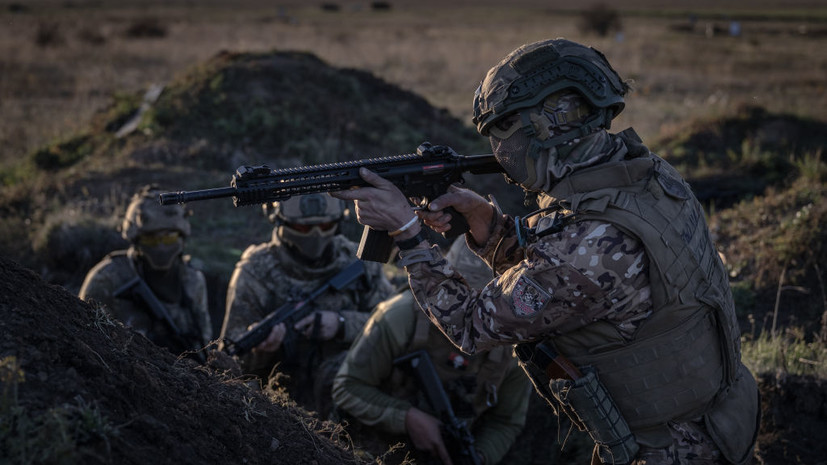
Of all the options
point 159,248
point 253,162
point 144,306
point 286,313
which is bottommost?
point 253,162

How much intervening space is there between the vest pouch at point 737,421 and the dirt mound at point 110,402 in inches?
59.7

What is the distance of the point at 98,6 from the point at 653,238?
2691 inches

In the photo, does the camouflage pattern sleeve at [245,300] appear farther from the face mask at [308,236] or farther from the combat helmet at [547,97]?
the combat helmet at [547,97]

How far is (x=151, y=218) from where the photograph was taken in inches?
219

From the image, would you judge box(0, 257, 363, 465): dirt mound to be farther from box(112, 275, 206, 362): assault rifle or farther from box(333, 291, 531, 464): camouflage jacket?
box(112, 275, 206, 362): assault rifle

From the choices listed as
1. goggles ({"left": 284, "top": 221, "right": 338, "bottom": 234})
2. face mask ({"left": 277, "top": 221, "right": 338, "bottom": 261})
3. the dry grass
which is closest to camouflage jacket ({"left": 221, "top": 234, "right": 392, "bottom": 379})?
face mask ({"left": 277, "top": 221, "right": 338, "bottom": 261})

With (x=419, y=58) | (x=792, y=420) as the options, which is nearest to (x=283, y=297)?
(x=792, y=420)

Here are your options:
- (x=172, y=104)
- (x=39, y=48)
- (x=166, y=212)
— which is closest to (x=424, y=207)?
(x=166, y=212)

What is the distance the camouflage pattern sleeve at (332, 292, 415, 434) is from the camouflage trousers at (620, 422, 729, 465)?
1.76 meters

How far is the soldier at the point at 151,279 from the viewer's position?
5.62 metres

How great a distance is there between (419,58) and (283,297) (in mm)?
27075

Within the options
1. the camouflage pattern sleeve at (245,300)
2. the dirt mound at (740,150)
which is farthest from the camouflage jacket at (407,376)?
the dirt mound at (740,150)

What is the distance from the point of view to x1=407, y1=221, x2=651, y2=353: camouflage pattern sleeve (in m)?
2.71

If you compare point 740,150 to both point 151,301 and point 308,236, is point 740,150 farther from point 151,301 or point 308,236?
point 151,301
